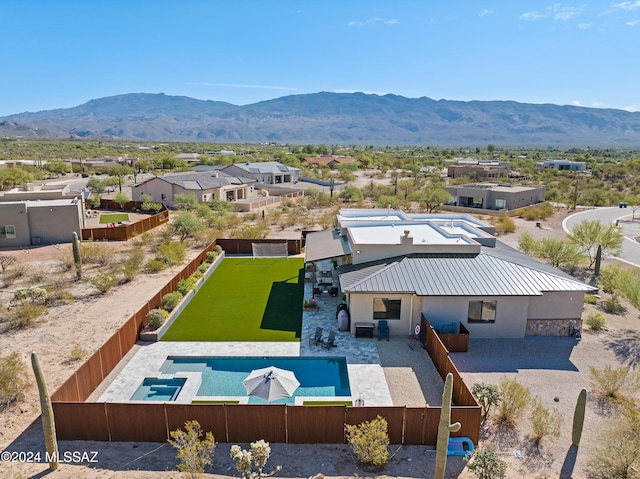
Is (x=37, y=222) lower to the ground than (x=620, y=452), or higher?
higher

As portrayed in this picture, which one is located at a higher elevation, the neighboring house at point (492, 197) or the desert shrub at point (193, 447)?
the neighboring house at point (492, 197)

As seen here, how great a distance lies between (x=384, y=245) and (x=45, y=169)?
80.2m

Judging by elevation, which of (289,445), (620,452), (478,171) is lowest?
(289,445)

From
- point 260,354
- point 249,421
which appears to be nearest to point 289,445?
point 249,421

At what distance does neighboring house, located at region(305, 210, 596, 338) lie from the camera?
734 inches

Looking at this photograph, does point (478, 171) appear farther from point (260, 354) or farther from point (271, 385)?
point (271, 385)

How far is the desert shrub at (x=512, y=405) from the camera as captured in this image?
13.5m

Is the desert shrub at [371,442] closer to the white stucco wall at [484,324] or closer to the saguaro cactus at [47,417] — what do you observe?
the saguaro cactus at [47,417]

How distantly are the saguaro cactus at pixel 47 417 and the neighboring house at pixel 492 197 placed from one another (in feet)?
169

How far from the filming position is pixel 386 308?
62.4 feet

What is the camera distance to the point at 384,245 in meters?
21.4

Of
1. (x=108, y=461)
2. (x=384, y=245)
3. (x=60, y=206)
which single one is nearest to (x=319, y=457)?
(x=108, y=461)

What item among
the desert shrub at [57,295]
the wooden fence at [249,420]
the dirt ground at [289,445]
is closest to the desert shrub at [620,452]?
the dirt ground at [289,445]

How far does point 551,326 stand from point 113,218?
135 ft
